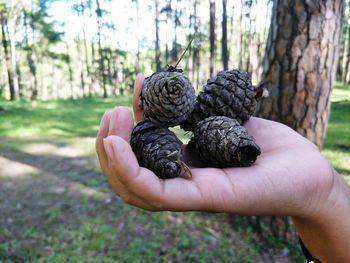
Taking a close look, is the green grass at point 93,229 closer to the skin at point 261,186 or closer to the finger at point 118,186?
the skin at point 261,186

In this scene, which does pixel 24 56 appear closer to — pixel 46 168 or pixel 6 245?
pixel 46 168

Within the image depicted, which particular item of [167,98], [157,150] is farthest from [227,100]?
[157,150]

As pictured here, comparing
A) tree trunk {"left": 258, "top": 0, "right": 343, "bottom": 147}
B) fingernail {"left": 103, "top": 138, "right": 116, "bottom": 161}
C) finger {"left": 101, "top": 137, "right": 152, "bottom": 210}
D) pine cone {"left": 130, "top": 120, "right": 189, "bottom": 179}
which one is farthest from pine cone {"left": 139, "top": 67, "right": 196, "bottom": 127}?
tree trunk {"left": 258, "top": 0, "right": 343, "bottom": 147}

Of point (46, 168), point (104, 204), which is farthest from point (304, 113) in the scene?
point (46, 168)

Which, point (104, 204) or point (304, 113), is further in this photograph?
point (104, 204)

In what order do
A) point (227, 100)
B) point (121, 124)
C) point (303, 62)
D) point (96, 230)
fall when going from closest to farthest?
point (121, 124)
point (227, 100)
point (303, 62)
point (96, 230)

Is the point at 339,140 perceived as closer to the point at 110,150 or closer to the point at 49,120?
the point at 49,120

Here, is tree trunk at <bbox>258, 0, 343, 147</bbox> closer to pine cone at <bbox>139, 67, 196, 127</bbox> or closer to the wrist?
the wrist
